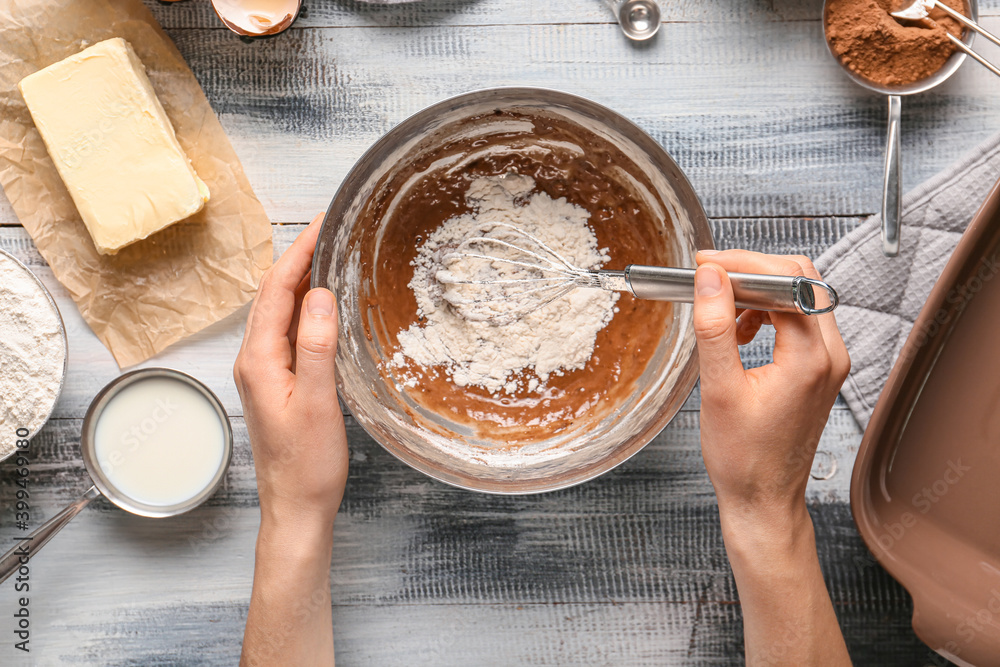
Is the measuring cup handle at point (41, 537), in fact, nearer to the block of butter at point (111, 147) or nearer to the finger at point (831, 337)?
the block of butter at point (111, 147)

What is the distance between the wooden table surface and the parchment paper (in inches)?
1.2

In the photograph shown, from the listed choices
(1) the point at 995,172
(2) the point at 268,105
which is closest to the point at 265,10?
(2) the point at 268,105

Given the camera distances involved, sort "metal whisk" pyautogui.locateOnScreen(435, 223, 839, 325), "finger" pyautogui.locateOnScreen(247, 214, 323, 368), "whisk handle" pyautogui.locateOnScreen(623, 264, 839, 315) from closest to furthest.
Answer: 1. "whisk handle" pyautogui.locateOnScreen(623, 264, 839, 315)
2. "finger" pyautogui.locateOnScreen(247, 214, 323, 368)
3. "metal whisk" pyautogui.locateOnScreen(435, 223, 839, 325)

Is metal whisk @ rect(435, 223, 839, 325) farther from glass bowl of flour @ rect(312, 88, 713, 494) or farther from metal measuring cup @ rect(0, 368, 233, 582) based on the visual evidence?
metal measuring cup @ rect(0, 368, 233, 582)

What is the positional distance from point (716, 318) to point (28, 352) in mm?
1014

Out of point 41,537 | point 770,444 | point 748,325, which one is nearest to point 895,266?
point 748,325

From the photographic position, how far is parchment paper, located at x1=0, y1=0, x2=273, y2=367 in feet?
3.37

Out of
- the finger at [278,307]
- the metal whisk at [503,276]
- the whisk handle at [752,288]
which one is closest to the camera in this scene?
the whisk handle at [752,288]

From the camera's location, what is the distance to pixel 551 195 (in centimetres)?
104

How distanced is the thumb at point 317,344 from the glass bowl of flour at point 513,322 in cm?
11

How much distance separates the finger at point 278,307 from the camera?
0.91 meters

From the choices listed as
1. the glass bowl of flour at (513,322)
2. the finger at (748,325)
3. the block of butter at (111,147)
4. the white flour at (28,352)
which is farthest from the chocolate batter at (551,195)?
the white flour at (28,352)

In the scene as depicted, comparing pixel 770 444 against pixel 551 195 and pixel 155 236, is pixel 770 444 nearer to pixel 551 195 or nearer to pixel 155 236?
pixel 551 195

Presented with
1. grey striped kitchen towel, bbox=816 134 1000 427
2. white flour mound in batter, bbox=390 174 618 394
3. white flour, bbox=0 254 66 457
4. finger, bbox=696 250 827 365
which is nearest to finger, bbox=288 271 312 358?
white flour mound in batter, bbox=390 174 618 394
